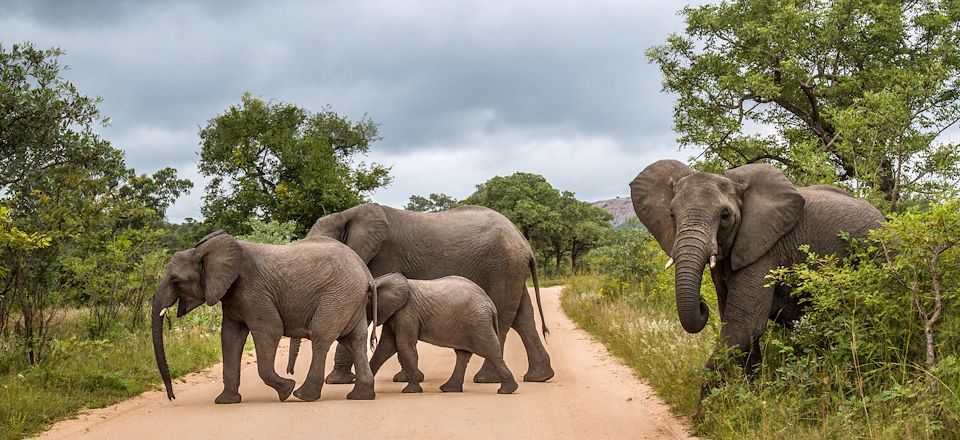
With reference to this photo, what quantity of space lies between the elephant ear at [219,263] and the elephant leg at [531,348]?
176 inches

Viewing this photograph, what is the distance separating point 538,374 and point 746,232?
192 inches

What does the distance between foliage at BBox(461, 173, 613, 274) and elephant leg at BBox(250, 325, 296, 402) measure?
51.9 m

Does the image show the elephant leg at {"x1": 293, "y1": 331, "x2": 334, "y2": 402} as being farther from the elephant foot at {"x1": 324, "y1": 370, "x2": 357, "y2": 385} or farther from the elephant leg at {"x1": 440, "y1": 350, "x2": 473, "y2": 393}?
the elephant foot at {"x1": 324, "y1": 370, "x2": 357, "y2": 385}

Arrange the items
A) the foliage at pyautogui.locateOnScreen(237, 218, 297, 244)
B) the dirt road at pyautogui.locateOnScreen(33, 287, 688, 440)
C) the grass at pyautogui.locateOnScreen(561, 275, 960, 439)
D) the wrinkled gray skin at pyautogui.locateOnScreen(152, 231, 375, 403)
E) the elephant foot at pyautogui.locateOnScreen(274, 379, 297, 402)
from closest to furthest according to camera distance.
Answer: the grass at pyautogui.locateOnScreen(561, 275, 960, 439)
the dirt road at pyautogui.locateOnScreen(33, 287, 688, 440)
the wrinkled gray skin at pyautogui.locateOnScreen(152, 231, 375, 403)
the elephant foot at pyautogui.locateOnScreen(274, 379, 297, 402)
the foliage at pyautogui.locateOnScreen(237, 218, 297, 244)

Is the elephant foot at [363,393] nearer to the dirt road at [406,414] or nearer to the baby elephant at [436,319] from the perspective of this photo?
the dirt road at [406,414]

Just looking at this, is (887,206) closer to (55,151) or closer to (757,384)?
(757,384)

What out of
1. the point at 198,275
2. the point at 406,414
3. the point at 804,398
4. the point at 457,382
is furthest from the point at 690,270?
the point at 198,275

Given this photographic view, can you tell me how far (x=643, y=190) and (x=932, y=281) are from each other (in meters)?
2.97

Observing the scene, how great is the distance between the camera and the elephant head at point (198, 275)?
11.1 meters

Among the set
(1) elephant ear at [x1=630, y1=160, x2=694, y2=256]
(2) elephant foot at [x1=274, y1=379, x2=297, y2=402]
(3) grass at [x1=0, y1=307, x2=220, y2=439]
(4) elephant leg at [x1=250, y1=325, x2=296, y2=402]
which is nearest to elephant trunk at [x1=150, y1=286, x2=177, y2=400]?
(3) grass at [x1=0, y1=307, x2=220, y2=439]

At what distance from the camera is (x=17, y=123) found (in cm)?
1402

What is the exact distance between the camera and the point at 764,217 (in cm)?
954

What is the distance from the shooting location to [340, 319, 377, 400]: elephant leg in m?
11.5

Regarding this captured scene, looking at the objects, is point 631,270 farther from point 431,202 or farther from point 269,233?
point 431,202
